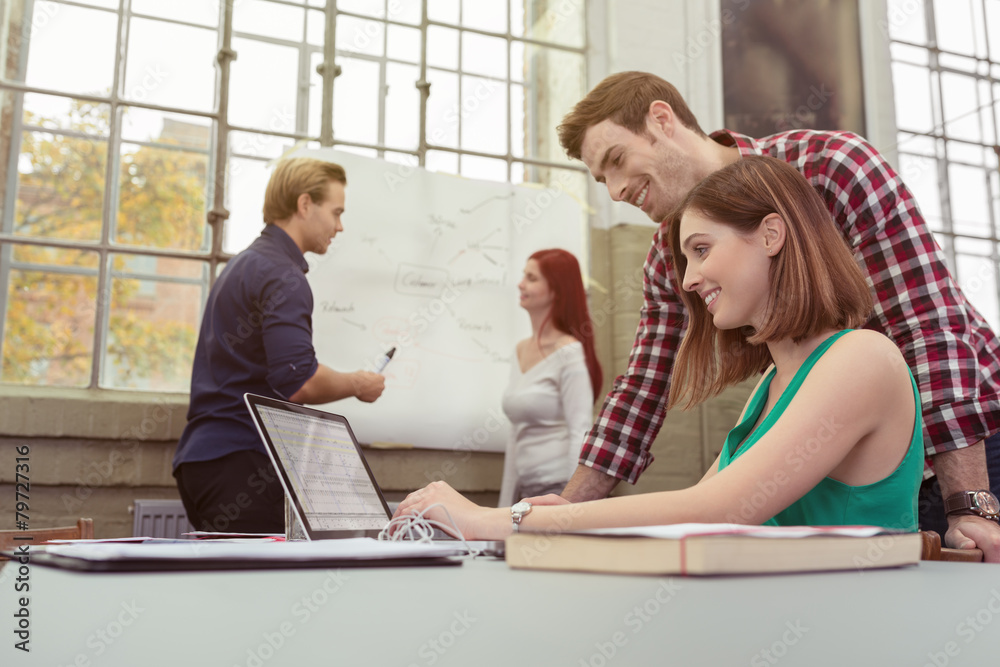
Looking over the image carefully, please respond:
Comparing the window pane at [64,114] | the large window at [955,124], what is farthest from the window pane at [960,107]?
Answer: the window pane at [64,114]

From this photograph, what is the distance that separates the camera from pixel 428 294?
118 inches

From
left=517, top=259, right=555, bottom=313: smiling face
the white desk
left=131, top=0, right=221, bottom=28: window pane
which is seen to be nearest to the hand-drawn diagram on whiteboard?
Result: left=517, top=259, right=555, bottom=313: smiling face

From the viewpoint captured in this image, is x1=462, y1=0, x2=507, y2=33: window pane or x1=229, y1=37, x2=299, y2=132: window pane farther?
x1=462, y1=0, x2=507, y2=33: window pane

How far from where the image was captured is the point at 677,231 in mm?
1375

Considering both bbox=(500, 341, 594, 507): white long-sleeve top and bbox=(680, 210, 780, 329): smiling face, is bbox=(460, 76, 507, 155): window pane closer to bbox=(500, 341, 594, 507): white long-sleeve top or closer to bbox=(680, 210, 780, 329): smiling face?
bbox=(500, 341, 594, 507): white long-sleeve top

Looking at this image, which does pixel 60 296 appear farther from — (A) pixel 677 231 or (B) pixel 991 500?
(B) pixel 991 500

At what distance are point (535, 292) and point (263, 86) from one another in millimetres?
1261

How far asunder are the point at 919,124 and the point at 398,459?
2.85 metres

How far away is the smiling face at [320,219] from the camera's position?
237 centimetres

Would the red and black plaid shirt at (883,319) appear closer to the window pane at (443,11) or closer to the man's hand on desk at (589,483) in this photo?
the man's hand on desk at (589,483)

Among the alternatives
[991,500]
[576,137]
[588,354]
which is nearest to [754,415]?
[991,500]

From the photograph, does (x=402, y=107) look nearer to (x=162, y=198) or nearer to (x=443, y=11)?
(x=443, y=11)

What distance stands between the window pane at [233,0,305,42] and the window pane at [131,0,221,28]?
0.04 m

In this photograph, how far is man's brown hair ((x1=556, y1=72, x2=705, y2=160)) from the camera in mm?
1729
